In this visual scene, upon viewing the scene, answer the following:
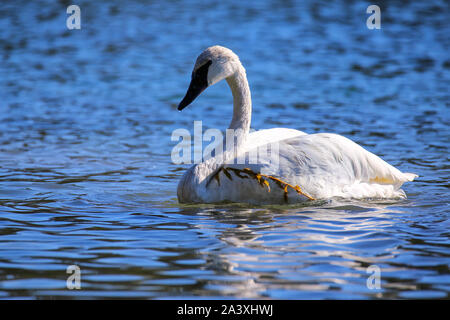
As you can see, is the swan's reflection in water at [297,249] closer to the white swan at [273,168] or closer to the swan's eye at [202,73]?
the white swan at [273,168]

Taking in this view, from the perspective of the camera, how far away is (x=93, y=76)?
Result: 1802 cm

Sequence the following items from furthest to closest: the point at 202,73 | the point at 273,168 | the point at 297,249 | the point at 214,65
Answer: the point at 202,73, the point at 214,65, the point at 273,168, the point at 297,249

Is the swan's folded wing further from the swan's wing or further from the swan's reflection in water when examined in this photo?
the swan's reflection in water

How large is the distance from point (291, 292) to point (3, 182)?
5362 millimetres

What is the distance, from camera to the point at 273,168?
802 centimetres

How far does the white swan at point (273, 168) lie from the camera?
26.6ft

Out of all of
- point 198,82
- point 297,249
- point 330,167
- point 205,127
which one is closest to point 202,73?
point 198,82

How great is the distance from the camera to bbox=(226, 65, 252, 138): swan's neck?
28.8 feet

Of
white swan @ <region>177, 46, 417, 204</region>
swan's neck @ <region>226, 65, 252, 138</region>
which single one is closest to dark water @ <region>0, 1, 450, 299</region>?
white swan @ <region>177, 46, 417, 204</region>

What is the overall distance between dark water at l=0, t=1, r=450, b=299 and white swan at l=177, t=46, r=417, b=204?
0.67 ft

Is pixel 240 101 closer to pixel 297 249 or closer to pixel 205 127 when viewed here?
pixel 297 249

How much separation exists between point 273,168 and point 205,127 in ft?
18.0

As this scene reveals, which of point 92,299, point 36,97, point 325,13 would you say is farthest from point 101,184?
point 325,13
